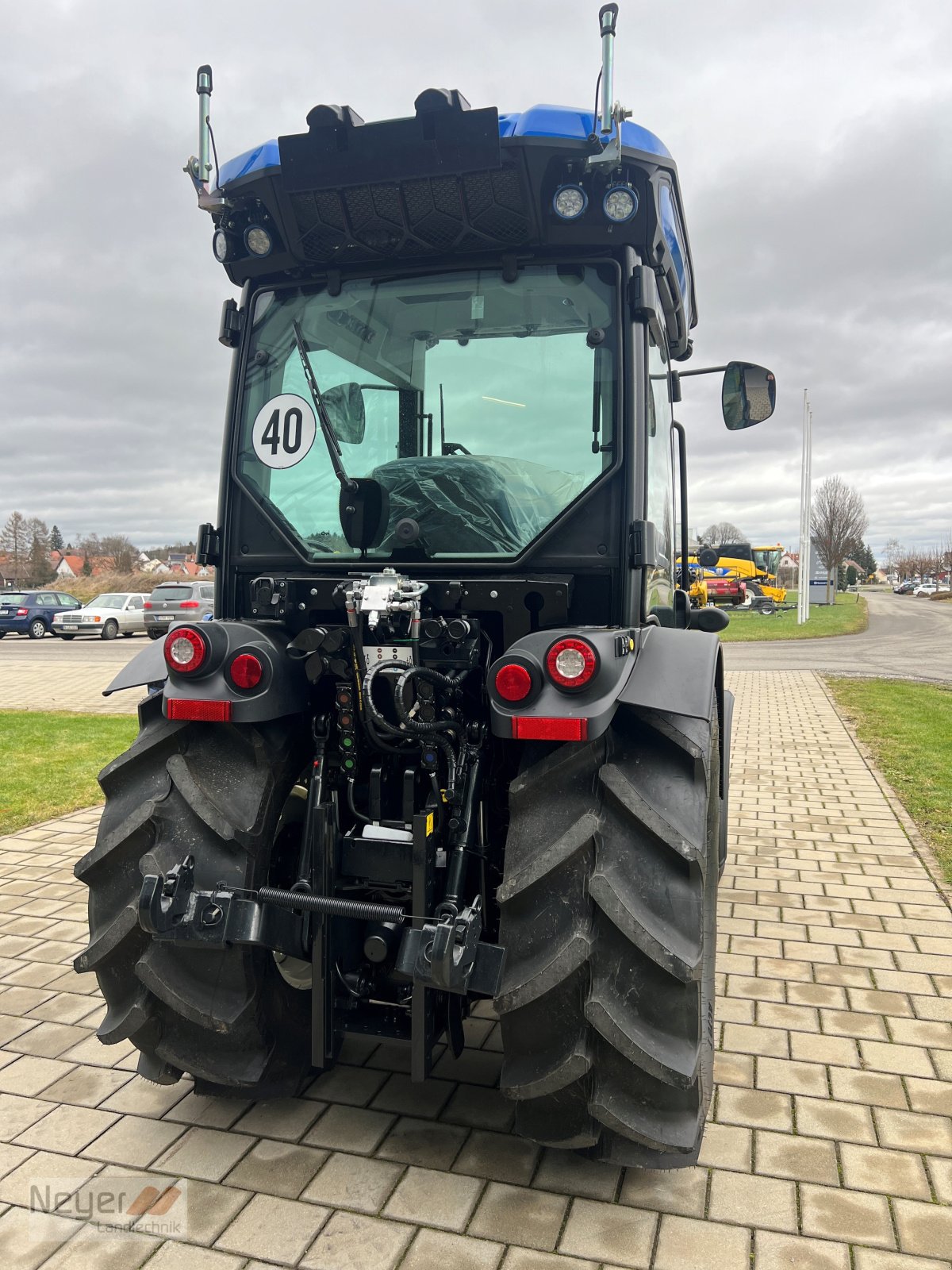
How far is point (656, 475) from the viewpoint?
11.0ft

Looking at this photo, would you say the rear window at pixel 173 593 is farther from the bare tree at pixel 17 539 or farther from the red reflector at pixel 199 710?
the bare tree at pixel 17 539

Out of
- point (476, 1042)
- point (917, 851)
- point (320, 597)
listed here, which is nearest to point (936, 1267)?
point (476, 1042)

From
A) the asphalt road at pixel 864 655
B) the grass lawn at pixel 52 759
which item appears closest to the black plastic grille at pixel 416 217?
the grass lawn at pixel 52 759

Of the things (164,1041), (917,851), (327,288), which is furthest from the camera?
(917,851)

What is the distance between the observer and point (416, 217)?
2.96 metres

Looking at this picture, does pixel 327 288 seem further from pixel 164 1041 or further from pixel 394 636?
pixel 164 1041

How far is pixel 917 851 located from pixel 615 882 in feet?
14.0

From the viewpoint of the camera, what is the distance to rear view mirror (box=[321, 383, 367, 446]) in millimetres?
3076

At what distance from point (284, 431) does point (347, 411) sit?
0.23 meters

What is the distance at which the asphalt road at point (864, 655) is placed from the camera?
695 inches

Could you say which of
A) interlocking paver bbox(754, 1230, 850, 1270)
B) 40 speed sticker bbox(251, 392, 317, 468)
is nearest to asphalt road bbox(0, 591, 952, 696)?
40 speed sticker bbox(251, 392, 317, 468)

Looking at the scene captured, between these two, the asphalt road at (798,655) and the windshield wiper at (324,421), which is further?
the asphalt road at (798,655)

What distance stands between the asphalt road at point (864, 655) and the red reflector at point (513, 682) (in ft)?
49.7

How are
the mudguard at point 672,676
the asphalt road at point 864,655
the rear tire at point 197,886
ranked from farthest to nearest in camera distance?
the asphalt road at point 864,655 → the rear tire at point 197,886 → the mudguard at point 672,676
